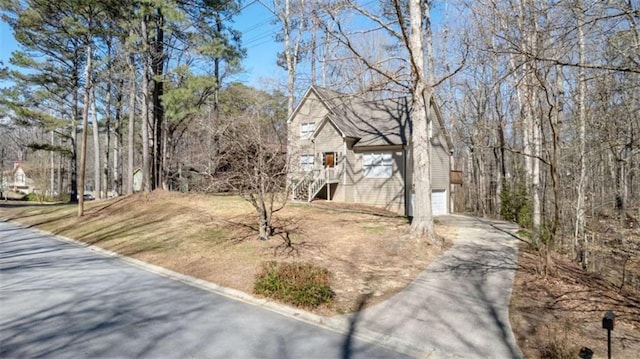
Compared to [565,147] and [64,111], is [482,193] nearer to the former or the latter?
[565,147]

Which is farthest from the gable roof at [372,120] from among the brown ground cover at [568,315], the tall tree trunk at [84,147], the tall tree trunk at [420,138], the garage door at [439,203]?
the brown ground cover at [568,315]

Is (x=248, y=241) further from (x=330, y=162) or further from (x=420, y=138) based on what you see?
(x=330, y=162)

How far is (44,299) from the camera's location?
658 centimetres

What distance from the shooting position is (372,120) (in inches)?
861

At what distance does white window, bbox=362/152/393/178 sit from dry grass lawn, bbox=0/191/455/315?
2254 mm

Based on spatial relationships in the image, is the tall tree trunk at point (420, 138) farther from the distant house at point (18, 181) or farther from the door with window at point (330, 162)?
the distant house at point (18, 181)

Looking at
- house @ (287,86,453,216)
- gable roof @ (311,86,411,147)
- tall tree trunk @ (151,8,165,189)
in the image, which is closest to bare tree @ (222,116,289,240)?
house @ (287,86,453,216)

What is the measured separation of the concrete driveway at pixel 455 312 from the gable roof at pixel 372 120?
10.8 metres

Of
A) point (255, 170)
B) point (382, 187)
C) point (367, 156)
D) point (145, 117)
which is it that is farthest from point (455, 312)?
point (145, 117)

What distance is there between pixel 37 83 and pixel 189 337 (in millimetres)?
27455

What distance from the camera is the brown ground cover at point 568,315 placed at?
16.0 ft

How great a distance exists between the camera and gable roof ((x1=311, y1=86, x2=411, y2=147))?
1966 cm

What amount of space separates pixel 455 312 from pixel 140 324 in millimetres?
4999

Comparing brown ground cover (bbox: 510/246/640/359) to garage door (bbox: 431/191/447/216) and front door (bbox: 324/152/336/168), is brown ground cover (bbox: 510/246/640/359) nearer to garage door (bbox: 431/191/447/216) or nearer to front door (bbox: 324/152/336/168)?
garage door (bbox: 431/191/447/216)
